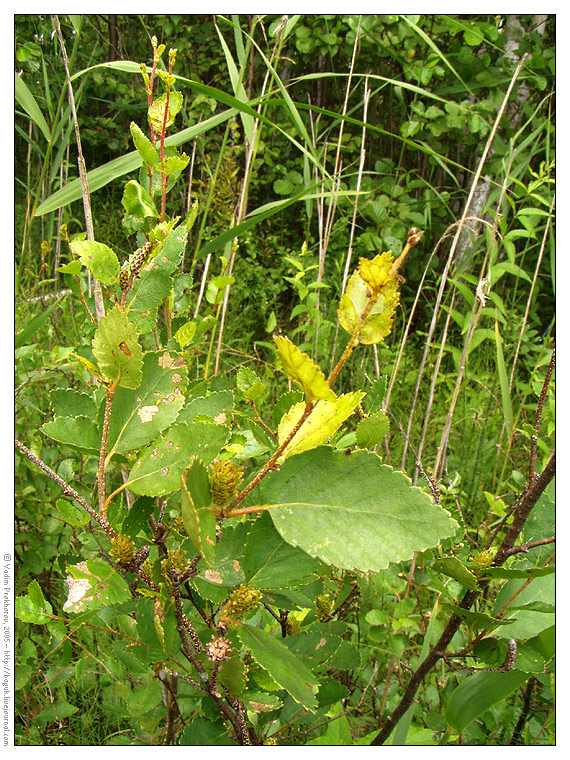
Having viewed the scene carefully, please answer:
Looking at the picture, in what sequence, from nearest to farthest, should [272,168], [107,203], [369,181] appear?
1. [369,181]
2. [272,168]
3. [107,203]

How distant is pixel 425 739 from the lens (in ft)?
1.91

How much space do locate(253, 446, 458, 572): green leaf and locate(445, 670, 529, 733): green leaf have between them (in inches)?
8.0

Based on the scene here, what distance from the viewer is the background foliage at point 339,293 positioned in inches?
21.0

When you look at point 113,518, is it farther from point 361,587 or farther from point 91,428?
point 361,587

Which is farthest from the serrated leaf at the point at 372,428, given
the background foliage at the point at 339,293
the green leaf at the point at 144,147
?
the green leaf at the point at 144,147

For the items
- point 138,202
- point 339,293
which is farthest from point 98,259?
point 339,293

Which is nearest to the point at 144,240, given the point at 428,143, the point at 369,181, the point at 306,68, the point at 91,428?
the point at 91,428

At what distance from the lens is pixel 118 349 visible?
0.31 meters

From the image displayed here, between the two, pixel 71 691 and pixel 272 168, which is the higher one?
pixel 272 168

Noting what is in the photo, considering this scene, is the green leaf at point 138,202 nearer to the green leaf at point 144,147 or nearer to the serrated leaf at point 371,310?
the green leaf at point 144,147

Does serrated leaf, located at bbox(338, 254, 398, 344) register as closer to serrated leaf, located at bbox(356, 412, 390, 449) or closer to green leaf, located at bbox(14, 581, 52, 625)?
serrated leaf, located at bbox(356, 412, 390, 449)

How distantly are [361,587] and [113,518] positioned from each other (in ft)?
1.01

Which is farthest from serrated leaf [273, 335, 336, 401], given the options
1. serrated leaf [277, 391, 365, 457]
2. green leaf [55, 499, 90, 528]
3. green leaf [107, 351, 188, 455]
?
green leaf [55, 499, 90, 528]

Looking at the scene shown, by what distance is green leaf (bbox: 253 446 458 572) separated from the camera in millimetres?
269
